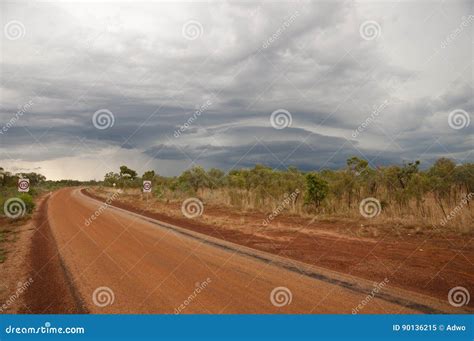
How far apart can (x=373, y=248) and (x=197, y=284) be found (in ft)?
19.7

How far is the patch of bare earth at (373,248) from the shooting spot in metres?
8.30

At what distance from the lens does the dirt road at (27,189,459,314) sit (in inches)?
259

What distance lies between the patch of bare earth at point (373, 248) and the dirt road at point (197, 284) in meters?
0.79

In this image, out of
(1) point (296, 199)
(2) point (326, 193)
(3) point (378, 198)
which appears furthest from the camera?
(1) point (296, 199)

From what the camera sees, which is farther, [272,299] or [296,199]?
[296,199]

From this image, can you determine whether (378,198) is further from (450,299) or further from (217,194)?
(217,194)

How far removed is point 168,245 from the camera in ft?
41.3

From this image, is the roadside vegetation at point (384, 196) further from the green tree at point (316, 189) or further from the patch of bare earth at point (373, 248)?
the patch of bare earth at point (373, 248)

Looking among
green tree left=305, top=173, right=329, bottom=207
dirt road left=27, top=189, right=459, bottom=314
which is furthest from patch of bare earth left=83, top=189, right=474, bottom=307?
green tree left=305, top=173, right=329, bottom=207

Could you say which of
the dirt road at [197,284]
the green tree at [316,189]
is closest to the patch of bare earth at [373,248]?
the dirt road at [197,284]

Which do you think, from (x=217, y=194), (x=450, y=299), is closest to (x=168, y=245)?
(x=450, y=299)

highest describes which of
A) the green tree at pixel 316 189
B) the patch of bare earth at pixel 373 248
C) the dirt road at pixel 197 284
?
the green tree at pixel 316 189

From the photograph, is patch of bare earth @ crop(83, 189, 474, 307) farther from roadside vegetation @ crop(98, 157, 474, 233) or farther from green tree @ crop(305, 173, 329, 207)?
green tree @ crop(305, 173, 329, 207)

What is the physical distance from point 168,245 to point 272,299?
6.35 metres
